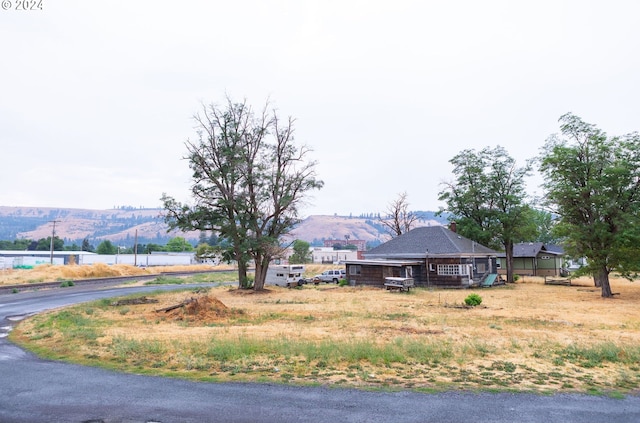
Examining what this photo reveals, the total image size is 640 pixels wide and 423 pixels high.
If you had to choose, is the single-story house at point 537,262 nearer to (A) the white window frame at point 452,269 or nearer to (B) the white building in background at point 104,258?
(A) the white window frame at point 452,269

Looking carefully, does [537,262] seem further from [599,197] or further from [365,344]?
[365,344]

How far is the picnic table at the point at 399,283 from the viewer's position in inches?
1582

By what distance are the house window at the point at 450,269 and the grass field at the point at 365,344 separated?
53.8ft

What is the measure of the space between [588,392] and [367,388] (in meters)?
5.55

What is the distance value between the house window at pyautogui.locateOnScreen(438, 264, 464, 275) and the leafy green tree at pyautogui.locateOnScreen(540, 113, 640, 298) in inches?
430

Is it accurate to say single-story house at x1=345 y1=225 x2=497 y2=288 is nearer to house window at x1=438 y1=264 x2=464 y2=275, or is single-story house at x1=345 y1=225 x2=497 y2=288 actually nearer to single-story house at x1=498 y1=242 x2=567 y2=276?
house window at x1=438 y1=264 x2=464 y2=275

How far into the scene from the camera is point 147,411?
9148 millimetres

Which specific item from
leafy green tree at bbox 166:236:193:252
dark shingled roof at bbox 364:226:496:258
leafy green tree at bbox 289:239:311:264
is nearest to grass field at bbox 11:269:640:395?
dark shingled roof at bbox 364:226:496:258

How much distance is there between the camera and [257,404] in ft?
31.3

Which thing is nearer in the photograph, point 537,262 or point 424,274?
point 424,274

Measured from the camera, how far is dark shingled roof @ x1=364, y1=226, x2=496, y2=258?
46.1 m

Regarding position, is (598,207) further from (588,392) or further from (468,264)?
(588,392)

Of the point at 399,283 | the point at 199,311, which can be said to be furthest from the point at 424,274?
the point at 199,311

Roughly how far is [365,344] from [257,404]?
6437mm
